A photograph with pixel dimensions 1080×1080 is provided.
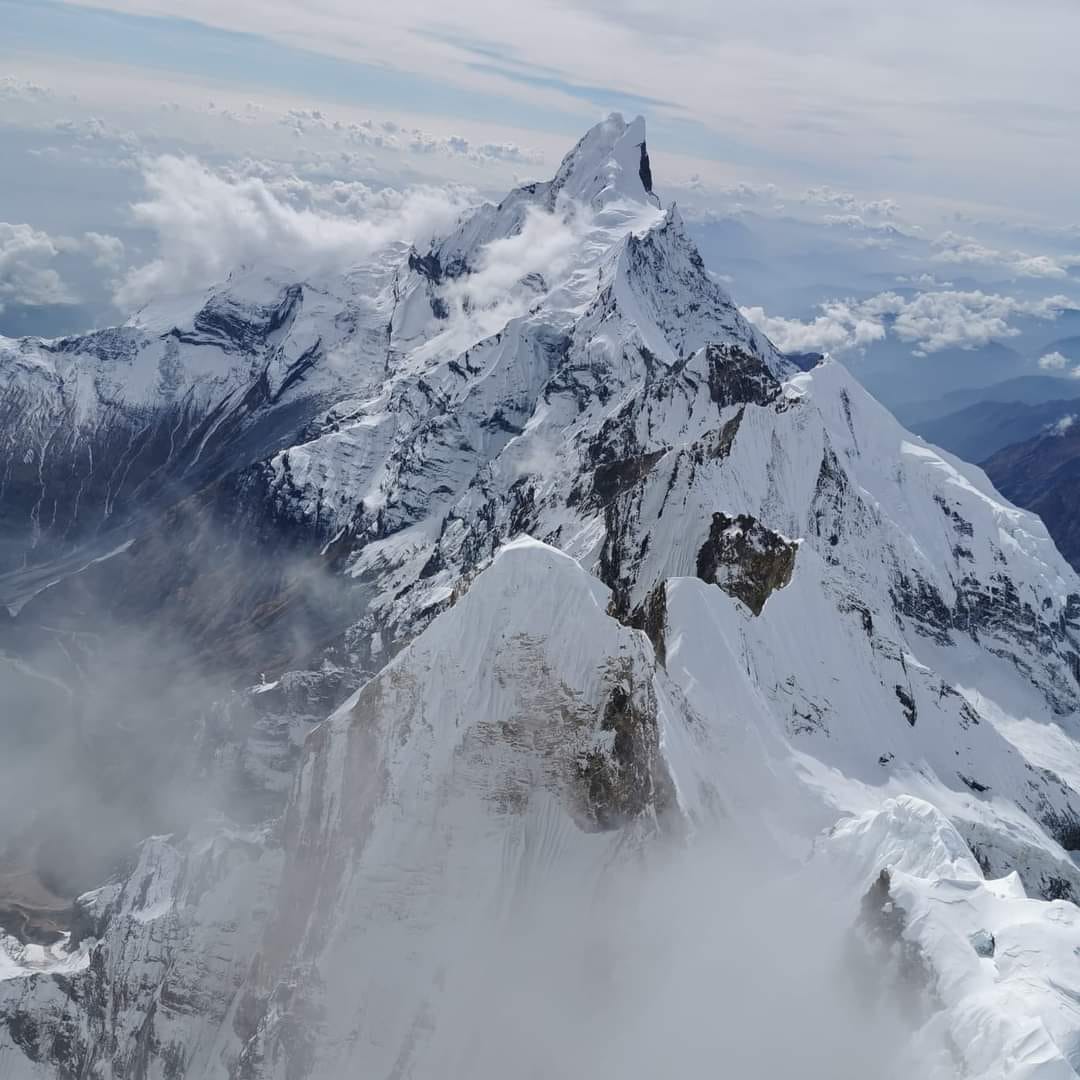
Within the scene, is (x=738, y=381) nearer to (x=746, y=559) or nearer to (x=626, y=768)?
(x=746, y=559)

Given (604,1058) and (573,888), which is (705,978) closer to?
(604,1058)

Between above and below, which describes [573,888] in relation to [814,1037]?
below

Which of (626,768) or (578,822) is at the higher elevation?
(626,768)

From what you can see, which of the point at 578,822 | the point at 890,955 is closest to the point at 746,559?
the point at 578,822

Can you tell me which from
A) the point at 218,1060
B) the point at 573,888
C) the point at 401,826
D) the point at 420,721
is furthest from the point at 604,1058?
the point at 218,1060

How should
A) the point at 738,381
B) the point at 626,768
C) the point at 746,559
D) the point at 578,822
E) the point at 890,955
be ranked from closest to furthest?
1. the point at 890,955
2. the point at 626,768
3. the point at 578,822
4. the point at 746,559
5. the point at 738,381

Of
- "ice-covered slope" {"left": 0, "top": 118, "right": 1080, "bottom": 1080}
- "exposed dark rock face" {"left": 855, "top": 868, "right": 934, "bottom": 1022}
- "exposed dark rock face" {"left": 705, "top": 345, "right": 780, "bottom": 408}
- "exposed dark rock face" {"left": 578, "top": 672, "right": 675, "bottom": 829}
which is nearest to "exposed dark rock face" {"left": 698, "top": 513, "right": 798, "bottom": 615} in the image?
"ice-covered slope" {"left": 0, "top": 118, "right": 1080, "bottom": 1080}

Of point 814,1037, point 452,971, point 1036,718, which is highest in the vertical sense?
point 814,1037

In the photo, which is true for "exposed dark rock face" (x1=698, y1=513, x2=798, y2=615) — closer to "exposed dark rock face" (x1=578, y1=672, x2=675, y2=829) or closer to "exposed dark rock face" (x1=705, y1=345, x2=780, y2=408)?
"exposed dark rock face" (x1=578, y1=672, x2=675, y2=829)

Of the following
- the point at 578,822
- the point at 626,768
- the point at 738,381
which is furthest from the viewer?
the point at 738,381
